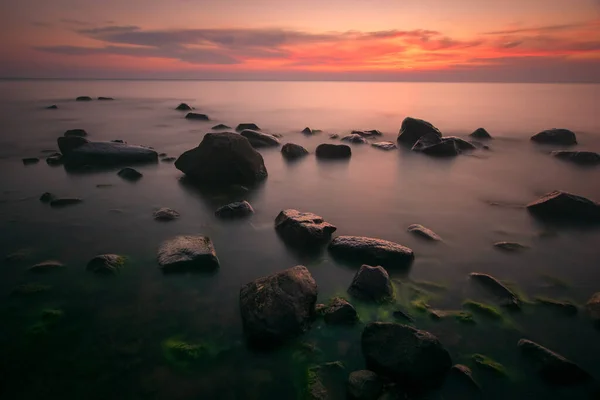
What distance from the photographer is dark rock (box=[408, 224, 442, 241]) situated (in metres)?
10.2

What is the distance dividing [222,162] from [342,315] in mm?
10404

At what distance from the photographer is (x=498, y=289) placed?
7.42 metres

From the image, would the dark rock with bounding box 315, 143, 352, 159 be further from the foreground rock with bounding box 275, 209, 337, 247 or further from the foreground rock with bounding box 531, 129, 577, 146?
the foreground rock with bounding box 531, 129, 577, 146

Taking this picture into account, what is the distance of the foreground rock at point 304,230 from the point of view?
948 cm

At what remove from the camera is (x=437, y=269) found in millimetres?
8406

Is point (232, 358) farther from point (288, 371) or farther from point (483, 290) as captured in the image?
point (483, 290)

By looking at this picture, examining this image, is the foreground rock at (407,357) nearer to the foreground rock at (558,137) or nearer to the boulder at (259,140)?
the boulder at (259,140)

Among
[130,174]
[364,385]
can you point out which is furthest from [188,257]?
[130,174]

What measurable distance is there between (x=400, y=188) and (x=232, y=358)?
40.4ft

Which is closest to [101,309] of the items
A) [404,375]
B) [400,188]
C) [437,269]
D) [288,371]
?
[288,371]

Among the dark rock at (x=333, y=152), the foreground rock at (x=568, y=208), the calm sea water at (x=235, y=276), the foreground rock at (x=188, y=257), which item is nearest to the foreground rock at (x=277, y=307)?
the calm sea water at (x=235, y=276)

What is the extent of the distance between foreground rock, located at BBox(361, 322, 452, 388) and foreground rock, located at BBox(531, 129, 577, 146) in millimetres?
30838

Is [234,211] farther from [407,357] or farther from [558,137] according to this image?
[558,137]

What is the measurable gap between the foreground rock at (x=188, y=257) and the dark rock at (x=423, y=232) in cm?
591
